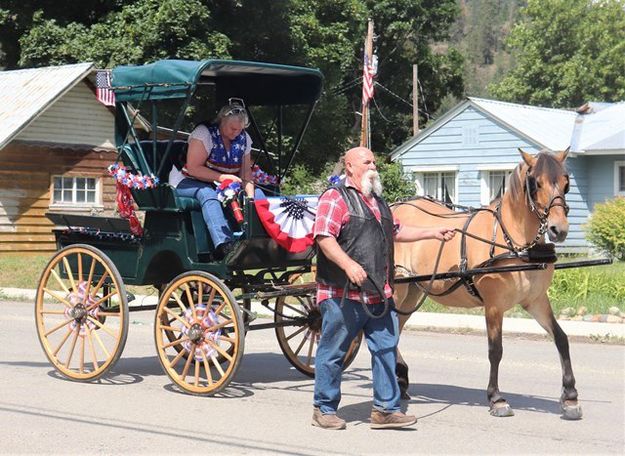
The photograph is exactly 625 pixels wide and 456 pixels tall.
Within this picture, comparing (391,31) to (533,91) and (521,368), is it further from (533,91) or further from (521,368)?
(521,368)

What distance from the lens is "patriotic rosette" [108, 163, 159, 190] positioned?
9.64 meters

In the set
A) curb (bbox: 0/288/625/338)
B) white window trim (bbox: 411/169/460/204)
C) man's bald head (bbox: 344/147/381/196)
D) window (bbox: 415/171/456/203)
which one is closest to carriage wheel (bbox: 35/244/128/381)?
man's bald head (bbox: 344/147/381/196)

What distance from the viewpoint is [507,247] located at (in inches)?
329

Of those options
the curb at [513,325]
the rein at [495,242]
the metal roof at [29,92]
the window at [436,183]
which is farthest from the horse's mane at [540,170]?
the window at [436,183]

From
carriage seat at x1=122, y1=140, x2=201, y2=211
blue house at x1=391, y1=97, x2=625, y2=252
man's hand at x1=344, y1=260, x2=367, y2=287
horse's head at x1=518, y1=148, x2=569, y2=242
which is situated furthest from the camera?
blue house at x1=391, y1=97, x2=625, y2=252

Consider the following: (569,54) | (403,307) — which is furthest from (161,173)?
(569,54)

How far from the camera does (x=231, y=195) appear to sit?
9.30 metres

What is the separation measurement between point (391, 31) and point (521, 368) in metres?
42.5

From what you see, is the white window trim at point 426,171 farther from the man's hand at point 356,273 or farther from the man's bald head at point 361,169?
the man's hand at point 356,273

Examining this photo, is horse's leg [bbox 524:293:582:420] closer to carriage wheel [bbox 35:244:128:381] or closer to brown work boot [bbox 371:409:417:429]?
brown work boot [bbox 371:409:417:429]

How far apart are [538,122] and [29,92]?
651 inches

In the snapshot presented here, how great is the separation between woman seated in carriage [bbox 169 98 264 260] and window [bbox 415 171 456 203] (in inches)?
968

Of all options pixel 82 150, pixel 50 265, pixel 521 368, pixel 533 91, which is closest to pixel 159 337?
pixel 50 265

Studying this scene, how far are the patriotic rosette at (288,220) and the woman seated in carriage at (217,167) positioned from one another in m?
0.34
